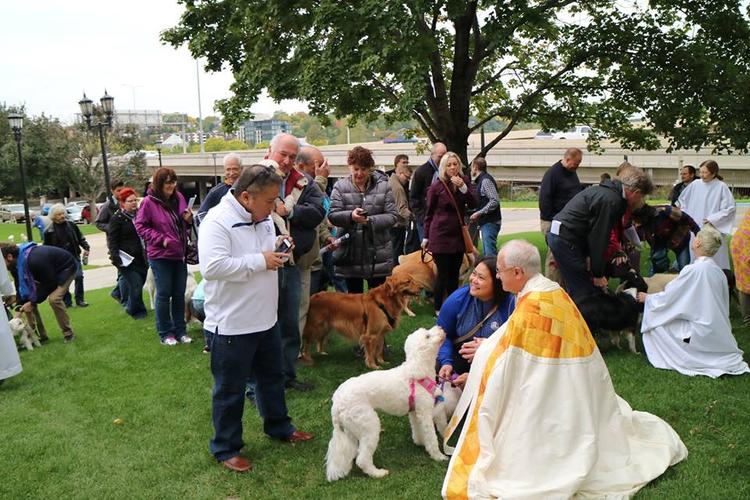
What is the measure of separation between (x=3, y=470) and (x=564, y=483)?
3.77 metres

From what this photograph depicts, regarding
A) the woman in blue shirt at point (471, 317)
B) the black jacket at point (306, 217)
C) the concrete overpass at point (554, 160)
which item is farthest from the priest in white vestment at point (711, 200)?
the concrete overpass at point (554, 160)

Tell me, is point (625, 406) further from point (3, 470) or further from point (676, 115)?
point (676, 115)

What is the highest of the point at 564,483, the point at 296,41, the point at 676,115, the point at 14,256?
the point at 296,41

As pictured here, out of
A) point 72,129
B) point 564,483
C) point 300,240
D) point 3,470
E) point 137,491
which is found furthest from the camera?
point 72,129

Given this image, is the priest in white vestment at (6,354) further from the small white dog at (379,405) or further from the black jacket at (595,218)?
the black jacket at (595,218)

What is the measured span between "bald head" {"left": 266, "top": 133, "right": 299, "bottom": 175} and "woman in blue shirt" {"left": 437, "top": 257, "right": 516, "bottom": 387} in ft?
5.58

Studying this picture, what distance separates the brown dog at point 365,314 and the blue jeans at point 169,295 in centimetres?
193

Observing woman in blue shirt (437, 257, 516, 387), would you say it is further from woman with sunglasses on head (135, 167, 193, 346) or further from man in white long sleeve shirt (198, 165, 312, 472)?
A: woman with sunglasses on head (135, 167, 193, 346)

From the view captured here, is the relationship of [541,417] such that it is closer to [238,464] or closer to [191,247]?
[238,464]

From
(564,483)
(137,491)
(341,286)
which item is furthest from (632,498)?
(341,286)

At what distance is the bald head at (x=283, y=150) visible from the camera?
5078mm

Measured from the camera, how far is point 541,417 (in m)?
3.67

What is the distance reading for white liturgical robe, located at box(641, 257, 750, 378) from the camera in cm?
584

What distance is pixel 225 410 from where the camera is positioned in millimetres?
4234
